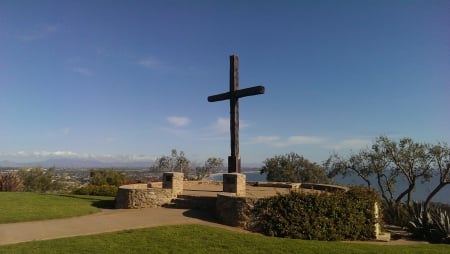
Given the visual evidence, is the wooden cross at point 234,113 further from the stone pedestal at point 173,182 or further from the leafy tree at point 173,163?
the leafy tree at point 173,163

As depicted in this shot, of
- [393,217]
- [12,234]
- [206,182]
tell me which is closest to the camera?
[12,234]

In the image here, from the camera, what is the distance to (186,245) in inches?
382

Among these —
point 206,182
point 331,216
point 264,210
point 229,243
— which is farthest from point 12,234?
point 206,182

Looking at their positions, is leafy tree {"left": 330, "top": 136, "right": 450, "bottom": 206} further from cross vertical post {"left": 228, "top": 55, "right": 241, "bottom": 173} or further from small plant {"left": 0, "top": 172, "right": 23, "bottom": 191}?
small plant {"left": 0, "top": 172, "right": 23, "bottom": 191}

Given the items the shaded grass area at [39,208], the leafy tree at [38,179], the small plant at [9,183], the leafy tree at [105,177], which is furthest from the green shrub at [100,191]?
the leafy tree at [38,179]

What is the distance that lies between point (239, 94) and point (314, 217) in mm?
6691

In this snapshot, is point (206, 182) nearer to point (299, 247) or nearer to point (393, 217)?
point (393, 217)

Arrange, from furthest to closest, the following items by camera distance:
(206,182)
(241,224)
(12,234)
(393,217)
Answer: (206,182)
(393,217)
(241,224)
(12,234)

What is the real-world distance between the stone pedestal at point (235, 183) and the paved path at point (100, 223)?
5.08 ft

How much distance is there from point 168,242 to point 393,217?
42.3 feet

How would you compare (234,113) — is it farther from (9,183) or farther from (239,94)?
(9,183)

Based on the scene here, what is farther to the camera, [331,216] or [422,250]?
[331,216]

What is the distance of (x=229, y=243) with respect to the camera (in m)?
10.0

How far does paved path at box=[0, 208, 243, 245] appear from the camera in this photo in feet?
35.0
